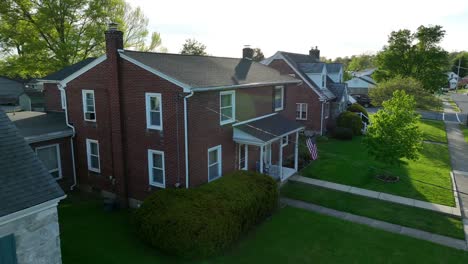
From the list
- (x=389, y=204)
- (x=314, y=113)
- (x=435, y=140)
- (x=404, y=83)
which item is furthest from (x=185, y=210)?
(x=404, y=83)

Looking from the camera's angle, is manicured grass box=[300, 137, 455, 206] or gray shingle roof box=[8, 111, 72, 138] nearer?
gray shingle roof box=[8, 111, 72, 138]

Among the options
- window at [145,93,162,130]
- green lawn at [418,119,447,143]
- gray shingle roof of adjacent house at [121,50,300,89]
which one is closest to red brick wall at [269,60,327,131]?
gray shingle roof of adjacent house at [121,50,300,89]

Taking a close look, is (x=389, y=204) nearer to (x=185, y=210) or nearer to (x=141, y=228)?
(x=185, y=210)

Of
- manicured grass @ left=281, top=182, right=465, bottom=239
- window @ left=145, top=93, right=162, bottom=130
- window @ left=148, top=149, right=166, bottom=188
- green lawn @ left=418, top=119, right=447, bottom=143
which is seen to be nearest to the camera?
manicured grass @ left=281, top=182, right=465, bottom=239

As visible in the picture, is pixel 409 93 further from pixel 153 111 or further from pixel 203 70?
pixel 153 111

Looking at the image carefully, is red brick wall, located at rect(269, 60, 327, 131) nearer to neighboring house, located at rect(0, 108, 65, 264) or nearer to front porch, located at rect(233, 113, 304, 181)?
front porch, located at rect(233, 113, 304, 181)
